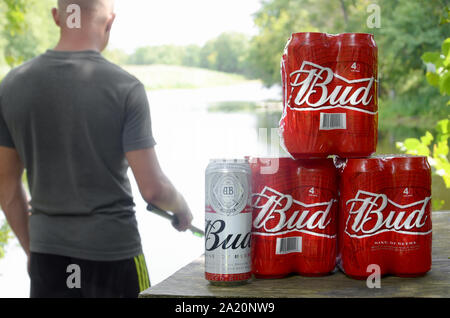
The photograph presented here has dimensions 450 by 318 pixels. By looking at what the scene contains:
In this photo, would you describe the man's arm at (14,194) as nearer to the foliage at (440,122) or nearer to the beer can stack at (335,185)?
the beer can stack at (335,185)

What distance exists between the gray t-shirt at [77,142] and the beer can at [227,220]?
0.57m

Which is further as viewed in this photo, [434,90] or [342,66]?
[434,90]

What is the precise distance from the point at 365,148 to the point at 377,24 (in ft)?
0.94

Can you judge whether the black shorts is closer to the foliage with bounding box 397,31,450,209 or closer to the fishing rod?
the fishing rod

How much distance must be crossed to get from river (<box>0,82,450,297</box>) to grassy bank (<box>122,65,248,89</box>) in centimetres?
27

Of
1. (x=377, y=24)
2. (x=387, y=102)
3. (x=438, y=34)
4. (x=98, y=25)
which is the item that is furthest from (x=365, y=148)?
(x=387, y=102)

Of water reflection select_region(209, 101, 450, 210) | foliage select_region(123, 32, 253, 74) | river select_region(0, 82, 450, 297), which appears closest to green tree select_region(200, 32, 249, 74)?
foliage select_region(123, 32, 253, 74)

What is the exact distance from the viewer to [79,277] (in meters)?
1.28

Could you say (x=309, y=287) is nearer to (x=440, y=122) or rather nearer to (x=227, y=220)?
(x=227, y=220)

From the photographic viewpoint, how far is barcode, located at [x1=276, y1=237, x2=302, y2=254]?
2.68ft

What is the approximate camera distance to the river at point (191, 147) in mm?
4430

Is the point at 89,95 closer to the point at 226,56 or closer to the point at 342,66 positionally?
the point at 342,66

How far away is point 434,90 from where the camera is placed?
8203mm

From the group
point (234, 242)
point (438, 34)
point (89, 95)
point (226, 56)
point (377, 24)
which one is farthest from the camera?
point (226, 56)
